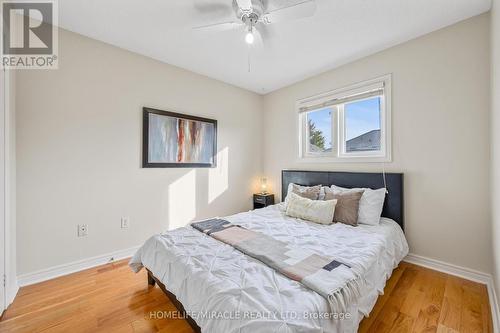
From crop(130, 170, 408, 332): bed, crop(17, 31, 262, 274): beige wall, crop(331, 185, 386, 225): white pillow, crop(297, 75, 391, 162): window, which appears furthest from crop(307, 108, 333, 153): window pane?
crop(17, 31, 262, 274): beige wall

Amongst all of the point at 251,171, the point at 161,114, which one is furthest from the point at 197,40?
the point at 251,171

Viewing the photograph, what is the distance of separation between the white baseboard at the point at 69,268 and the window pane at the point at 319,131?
2.97m

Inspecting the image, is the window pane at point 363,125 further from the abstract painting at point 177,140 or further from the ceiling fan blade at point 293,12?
the abstract painting at point 177,140

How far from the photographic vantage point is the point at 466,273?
82.4 inches

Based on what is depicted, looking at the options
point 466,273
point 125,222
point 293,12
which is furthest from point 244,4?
point 466,273

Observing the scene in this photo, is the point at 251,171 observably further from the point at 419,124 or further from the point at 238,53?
the point at 419,124

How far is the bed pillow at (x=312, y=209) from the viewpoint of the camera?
2.38 m

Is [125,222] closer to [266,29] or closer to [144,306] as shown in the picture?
[144,306]

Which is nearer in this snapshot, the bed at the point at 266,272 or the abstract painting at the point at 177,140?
the bed at the point at 266,272

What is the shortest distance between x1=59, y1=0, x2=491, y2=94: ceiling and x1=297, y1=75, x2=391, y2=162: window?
45 cm

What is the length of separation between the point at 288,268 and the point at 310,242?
21.9 inches

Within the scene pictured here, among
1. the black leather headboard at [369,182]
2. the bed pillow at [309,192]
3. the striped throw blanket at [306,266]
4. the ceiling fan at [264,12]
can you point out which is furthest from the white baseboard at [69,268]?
the ceiling fan at [264,12]

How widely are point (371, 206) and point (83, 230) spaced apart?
319 centimetres

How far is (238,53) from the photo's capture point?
2.71 m
